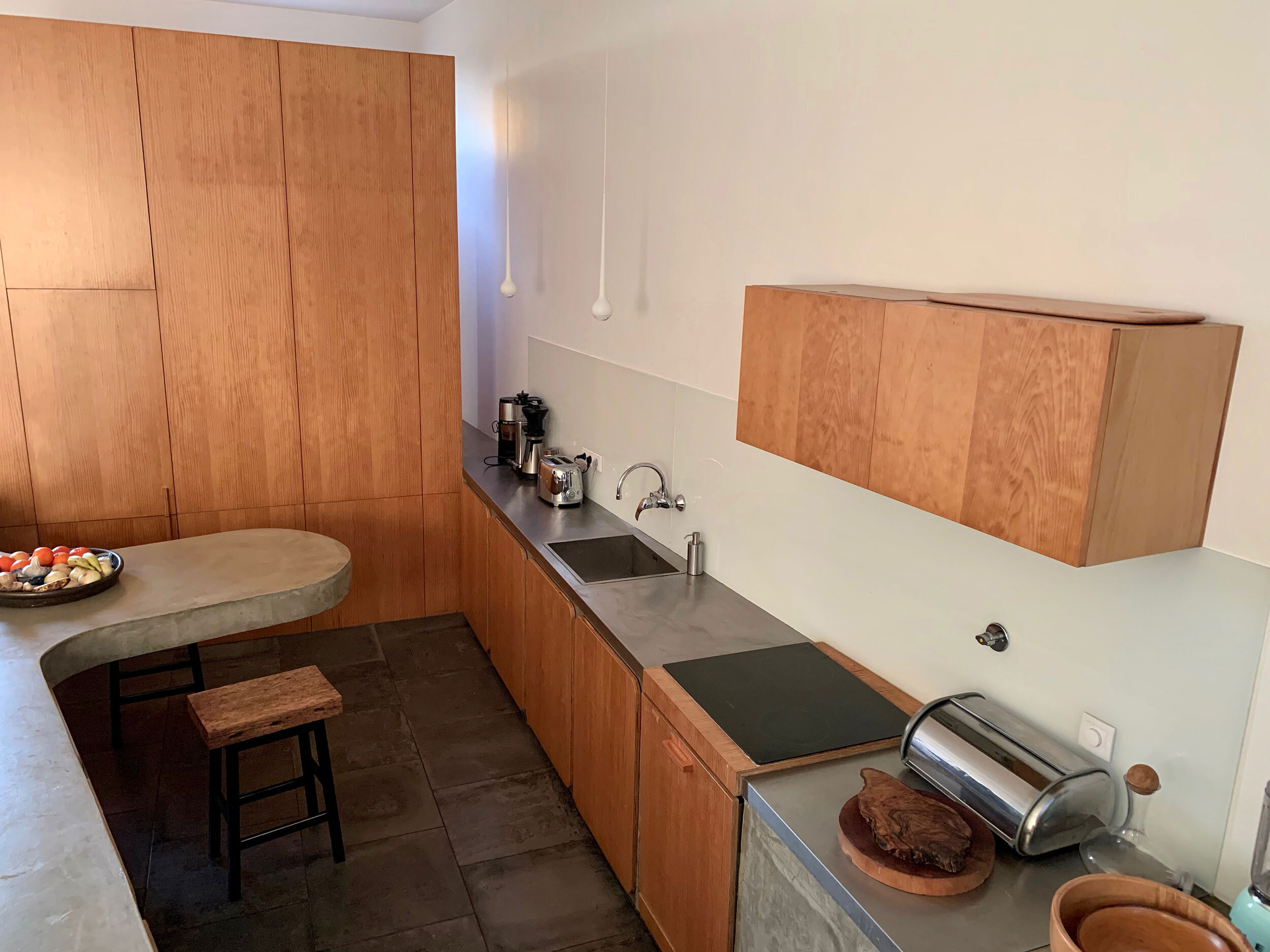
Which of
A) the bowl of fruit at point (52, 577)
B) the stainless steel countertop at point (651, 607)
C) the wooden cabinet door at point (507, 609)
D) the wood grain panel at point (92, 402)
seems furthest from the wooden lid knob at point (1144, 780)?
the wood grain panel at point (92, 402)

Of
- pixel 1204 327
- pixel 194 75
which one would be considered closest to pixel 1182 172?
pixel 1204 327

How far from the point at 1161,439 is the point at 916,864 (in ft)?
2.86

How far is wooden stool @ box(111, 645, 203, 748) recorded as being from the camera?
362 cm

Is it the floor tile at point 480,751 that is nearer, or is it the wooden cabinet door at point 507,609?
the floor tile at point 480,751

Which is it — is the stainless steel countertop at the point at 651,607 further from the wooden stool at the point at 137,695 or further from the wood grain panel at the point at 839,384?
the wooden stool at the point at 137,695

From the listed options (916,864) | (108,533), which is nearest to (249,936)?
(916,864)

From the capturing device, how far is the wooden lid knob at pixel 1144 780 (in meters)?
1.66

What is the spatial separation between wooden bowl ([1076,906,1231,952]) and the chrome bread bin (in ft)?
0.99

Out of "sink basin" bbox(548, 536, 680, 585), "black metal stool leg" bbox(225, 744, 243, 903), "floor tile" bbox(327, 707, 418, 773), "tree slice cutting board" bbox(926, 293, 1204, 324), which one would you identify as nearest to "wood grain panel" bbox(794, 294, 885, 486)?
"tree slice cutting board" bbox(926, 293, 1204, 324)

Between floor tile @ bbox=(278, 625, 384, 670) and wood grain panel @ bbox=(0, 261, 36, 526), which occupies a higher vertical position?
wood grain panel @ bbox=(0, 261, 36, 526)

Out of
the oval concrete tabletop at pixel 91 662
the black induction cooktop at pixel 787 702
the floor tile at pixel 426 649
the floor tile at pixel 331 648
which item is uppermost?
the black induction cooktop at pixel 787 702

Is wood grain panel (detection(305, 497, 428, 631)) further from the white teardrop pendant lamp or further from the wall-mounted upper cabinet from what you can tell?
the wall-mounted upper cabinet

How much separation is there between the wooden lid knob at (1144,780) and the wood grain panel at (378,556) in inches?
146

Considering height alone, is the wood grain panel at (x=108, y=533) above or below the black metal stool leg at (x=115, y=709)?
above
